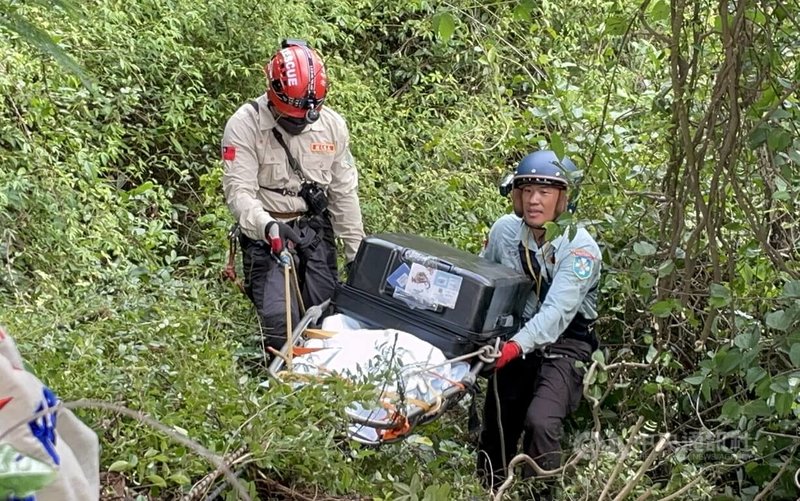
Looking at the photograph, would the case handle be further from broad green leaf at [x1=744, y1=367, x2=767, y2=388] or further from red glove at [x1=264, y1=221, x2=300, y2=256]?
broad green leaf at [x1=744, y1=367, x2=767, y2=388]

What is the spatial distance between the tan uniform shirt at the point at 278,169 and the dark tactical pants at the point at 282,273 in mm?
92

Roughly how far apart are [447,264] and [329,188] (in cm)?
158

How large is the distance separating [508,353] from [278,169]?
1.87 metres

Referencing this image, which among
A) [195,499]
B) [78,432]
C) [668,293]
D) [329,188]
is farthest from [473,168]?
[78,432]

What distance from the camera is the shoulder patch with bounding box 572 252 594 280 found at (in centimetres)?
455

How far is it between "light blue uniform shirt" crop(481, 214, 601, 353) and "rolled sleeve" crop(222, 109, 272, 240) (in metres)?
1.30

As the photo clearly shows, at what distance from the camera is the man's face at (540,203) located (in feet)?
15.6

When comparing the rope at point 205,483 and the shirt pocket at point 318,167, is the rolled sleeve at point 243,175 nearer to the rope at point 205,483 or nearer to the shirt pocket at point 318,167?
the shirt pocket at point 318,167

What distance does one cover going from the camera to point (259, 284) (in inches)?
212

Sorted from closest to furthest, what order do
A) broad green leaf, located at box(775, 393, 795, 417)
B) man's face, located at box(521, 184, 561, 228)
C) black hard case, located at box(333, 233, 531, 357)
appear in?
broad green leaf, located at box(775, 393, 795, 417), black hard case, located at box(333, 233, 531, 357), man's face, located at box(521, 184, 561, 228)

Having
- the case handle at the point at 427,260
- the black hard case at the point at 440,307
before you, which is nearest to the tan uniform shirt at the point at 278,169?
the black hard case at the point at 440,307

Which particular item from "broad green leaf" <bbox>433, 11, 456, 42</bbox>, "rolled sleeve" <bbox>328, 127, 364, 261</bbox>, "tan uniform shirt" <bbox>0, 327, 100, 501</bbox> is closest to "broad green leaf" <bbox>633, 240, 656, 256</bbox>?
"broad green leaf" <bbox>433, 11, 456, 42</bbox>

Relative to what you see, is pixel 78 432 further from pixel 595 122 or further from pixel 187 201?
pixel 187 201

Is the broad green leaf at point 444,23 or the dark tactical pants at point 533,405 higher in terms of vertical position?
the broad green leaf at point 444,23
